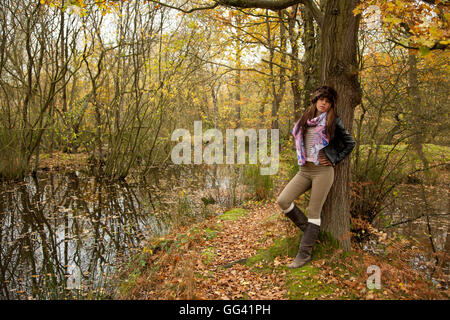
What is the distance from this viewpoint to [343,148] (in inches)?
120

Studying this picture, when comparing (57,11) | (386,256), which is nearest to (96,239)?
(386,256)

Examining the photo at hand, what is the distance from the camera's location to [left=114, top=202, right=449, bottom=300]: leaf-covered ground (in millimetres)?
2809

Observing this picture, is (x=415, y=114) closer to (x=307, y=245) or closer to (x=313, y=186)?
(x=313, y=186)

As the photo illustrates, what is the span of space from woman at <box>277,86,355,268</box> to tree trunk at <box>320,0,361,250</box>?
0.21 m

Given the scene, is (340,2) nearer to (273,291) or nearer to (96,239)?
(273,291)

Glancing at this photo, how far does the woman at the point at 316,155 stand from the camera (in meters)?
3.01

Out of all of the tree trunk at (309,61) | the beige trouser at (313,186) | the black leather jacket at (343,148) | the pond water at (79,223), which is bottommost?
the pond water at (79,223)

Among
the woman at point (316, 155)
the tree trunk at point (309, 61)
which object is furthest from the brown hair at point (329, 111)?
the tree trunk at point (309, 61)

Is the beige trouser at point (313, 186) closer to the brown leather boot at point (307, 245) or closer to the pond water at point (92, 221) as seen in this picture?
the brown leather boot at point (307, 245)

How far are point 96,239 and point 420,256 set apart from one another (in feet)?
17.6

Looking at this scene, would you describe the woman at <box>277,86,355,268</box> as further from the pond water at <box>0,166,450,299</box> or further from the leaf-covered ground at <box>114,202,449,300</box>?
the pond water at <box>0,166,450,299</box>

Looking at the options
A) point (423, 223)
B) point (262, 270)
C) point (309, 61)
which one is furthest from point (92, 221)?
point (423, 223)

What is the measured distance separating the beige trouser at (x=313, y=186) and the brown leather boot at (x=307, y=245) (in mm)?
119

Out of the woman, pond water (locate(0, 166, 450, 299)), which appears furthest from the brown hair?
pond water (locate(0, 166, 450, 299))
